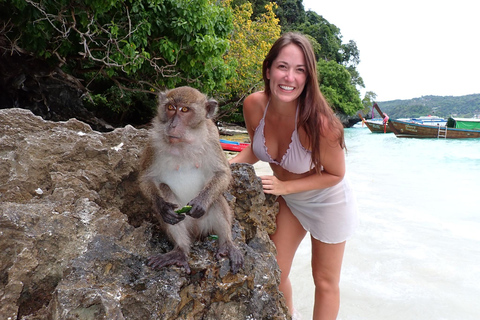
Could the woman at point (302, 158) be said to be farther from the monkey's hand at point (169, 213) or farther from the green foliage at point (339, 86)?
the green foliage at point (339, 86)

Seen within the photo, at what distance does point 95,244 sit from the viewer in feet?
5.82

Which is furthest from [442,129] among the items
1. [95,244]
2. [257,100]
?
[95,244]

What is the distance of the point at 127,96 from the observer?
43.2 ft

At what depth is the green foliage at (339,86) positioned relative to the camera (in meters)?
36.8

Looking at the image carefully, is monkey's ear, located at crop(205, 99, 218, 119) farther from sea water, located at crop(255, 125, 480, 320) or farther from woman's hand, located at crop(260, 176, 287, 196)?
sea water, located at crop(255, 125, 480, 320)

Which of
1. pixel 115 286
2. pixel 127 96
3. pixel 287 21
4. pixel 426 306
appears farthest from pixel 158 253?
pixel 287 21

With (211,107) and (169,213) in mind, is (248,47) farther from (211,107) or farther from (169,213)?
(169,213)

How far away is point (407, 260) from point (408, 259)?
57 mm

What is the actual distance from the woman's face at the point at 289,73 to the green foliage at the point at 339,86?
110 feet

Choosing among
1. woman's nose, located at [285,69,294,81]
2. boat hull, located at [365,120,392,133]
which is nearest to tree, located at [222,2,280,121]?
woman's nose, located at [285,69,294,81]

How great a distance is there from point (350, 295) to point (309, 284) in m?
0.51

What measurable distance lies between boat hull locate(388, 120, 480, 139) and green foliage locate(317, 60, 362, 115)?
5.99m

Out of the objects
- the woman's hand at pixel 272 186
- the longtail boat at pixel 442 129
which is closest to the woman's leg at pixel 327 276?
the woman's hand at pixel 272 186

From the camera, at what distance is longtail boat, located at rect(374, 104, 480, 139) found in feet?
104
